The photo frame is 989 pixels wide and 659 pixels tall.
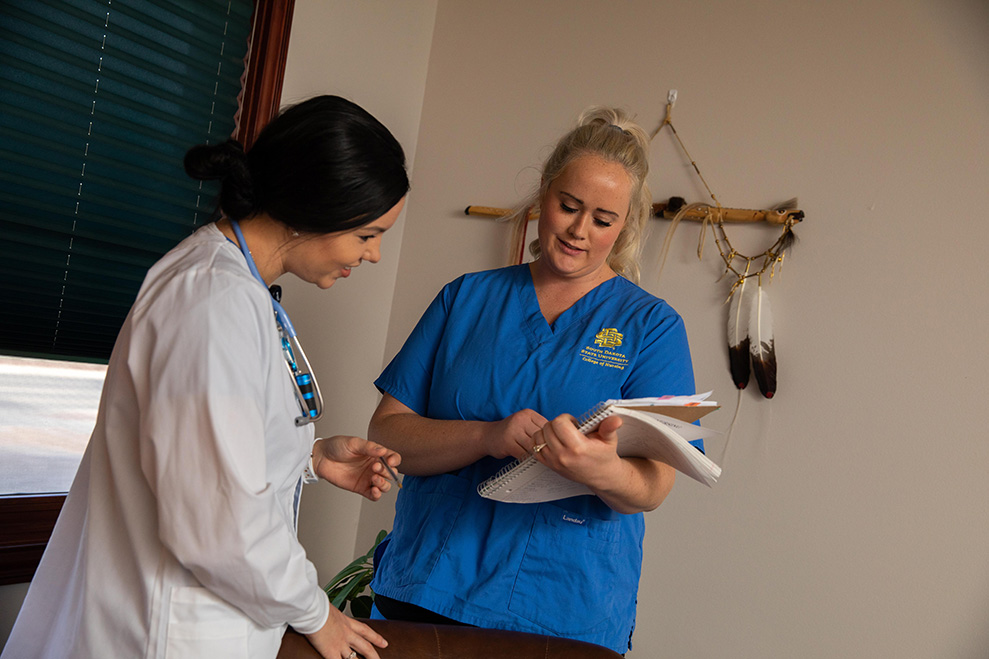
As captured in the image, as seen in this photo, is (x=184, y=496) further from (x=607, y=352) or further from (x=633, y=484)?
(x=607, y=352)

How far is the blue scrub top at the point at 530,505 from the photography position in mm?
1291

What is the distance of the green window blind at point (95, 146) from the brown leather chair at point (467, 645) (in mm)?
1287

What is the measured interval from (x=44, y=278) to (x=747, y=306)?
1809mm

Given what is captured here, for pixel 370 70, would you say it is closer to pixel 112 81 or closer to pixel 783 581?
pixel 112 81

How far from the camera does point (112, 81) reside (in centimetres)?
195

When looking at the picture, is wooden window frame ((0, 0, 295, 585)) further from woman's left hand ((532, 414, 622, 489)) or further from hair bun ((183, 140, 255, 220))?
woman's left hand ((532, 414, 622, 489))

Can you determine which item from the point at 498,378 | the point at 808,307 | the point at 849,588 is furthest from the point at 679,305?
the point at 498,378

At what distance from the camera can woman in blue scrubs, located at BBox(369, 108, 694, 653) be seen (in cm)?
129

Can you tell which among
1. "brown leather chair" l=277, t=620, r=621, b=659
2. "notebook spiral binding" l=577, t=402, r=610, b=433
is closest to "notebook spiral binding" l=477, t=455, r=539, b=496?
"notebook spiral binding" l=577, t=402, r=610, b=433

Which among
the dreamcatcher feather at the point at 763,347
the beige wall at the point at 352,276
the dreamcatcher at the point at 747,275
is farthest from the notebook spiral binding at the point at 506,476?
the beige wall at the point at 352,276

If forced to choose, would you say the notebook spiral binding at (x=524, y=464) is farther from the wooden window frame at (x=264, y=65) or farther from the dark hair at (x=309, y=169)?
the wooden window frame at (x=264, y=65)

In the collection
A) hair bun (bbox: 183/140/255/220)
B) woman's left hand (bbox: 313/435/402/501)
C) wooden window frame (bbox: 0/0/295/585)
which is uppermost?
wooden window frame (bbox: 0/0/295/585)

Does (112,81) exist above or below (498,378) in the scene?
above

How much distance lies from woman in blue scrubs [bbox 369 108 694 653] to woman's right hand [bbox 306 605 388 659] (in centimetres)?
23
